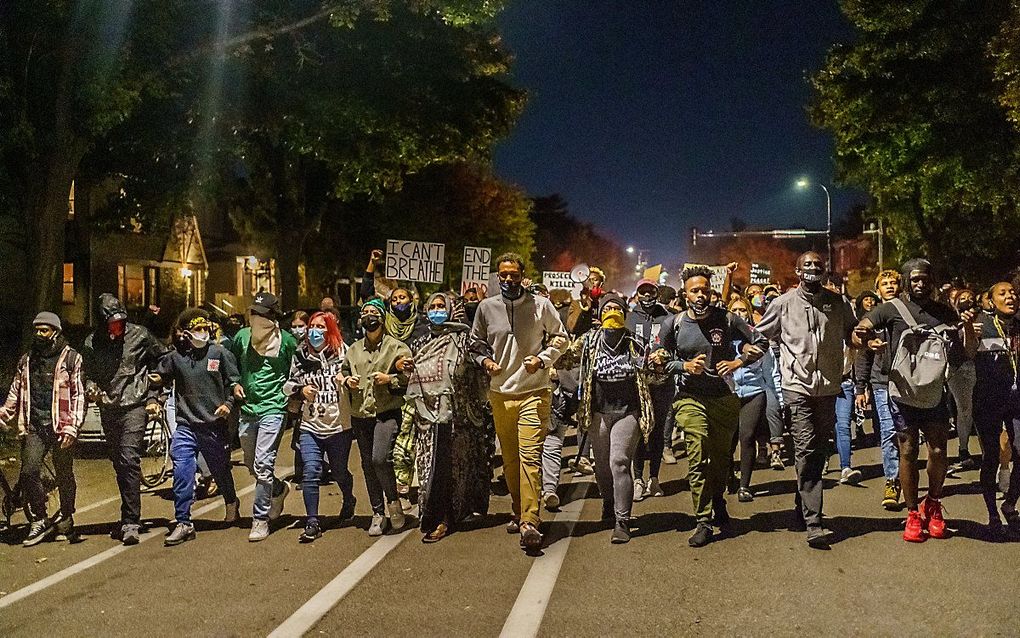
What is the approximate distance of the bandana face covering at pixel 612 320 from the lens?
25.0 ft

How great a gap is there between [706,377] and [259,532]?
370 cm

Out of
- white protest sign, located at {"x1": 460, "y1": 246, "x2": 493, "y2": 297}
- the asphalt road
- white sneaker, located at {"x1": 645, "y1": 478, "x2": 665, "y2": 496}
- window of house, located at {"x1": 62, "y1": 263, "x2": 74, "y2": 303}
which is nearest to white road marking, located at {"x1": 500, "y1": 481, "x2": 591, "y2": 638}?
the asphalt road

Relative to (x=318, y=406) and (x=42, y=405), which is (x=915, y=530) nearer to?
(x=318, y=406)

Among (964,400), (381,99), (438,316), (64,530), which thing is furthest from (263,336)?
(381,99)

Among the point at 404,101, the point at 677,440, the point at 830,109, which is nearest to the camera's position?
the point at 677,440

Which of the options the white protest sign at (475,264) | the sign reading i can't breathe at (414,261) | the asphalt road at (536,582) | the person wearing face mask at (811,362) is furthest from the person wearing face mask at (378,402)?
the white protest sign at (475,264)

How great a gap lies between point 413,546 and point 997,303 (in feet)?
16.3

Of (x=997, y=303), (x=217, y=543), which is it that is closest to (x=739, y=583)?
(x=997, y=303)

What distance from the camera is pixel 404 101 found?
73.2 feet

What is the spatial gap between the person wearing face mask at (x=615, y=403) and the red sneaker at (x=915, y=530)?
6.55 ft

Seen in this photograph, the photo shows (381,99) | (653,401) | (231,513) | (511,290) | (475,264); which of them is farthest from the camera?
(381,99)

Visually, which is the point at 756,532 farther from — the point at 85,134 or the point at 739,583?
the point at 85,134

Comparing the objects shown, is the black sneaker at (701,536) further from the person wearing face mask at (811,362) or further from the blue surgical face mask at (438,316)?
the blue surgical face mask at (438,316)

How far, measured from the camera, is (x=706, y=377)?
733 centimetres
